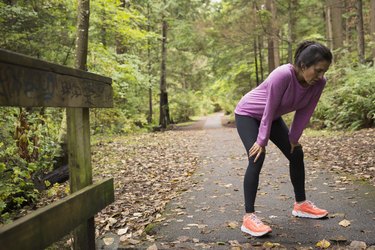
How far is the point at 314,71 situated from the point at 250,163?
3.58 feet

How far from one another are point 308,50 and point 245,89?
22678 millimetres

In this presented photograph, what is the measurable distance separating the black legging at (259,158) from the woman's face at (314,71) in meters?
0.71

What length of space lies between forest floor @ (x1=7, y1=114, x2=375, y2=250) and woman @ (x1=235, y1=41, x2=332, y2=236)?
1.03 feet

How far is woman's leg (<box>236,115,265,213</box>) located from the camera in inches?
142

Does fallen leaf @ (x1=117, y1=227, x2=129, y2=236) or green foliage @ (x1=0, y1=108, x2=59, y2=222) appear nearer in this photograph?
fallen leaf @ (x1=117, y1=227, x2=129, y2=236)

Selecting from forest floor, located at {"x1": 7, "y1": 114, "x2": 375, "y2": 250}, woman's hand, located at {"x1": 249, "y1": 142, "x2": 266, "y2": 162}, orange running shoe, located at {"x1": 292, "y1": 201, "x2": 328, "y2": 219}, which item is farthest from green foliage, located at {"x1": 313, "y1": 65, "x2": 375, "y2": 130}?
woman's hand, located at {"x1": 249, "y1": 142, "x2": 266, "y2": 162}

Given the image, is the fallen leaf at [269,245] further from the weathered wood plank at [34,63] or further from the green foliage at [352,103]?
the green foliage at [352,103]

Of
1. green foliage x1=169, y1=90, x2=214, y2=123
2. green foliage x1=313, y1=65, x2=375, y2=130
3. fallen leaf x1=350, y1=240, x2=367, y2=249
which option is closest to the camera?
fallen leaf x1=350, y1=240, x2=367, y2=249

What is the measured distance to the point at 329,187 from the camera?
213 inches

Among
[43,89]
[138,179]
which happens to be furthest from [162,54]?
[43,89]


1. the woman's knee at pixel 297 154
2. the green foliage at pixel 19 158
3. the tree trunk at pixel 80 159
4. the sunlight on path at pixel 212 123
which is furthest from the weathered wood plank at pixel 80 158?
the sunlight on path at pixel 212 123

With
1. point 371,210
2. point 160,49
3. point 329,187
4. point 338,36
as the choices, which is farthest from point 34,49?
point 160,49

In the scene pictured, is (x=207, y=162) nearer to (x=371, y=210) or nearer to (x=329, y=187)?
(x=329, y=187)

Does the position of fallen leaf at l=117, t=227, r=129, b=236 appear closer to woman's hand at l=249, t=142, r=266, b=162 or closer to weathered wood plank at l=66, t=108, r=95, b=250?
weathered wood plank at l=66, t=108, r=95, b=250
